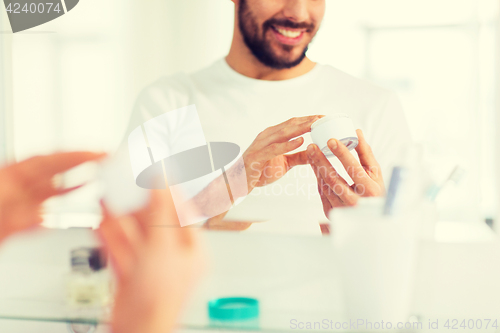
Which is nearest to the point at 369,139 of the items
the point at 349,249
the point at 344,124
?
the point at 344,124

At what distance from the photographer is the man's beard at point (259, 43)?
1.91 ft

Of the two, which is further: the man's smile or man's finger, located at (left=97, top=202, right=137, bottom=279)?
the man's smile

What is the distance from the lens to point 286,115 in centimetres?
58

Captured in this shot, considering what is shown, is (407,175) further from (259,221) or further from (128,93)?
(128,93)

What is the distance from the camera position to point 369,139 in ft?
1.86

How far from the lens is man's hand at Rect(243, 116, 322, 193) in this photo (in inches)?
22.5

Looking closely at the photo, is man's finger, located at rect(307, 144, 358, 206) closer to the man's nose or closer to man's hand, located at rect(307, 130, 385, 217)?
man's hand, located at rect(307, 130, 385, 217)

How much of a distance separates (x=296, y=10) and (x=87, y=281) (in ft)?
1.59

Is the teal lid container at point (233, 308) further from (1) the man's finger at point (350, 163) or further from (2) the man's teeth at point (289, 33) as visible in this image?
(2) the man's teeth at point (289, 33)

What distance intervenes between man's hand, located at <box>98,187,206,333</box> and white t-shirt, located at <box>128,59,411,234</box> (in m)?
0.27

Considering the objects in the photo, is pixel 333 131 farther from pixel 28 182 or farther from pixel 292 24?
pixel 28 182

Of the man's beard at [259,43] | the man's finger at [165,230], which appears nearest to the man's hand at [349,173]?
the man's beard at [259,43]

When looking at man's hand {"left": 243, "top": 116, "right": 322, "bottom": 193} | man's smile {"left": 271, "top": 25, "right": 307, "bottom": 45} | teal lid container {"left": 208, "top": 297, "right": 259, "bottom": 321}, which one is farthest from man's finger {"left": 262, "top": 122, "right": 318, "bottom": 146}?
teal lid container {"left": 208, "top": 297, "right": 259, "bottom": 321}

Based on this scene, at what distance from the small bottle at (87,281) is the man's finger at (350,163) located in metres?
0.37
